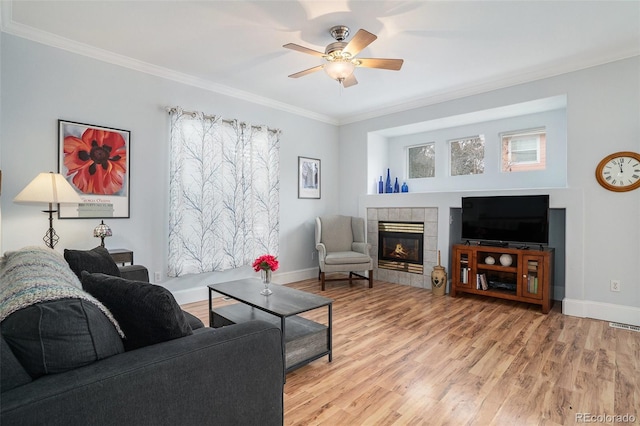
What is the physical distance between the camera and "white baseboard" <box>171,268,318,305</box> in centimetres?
384

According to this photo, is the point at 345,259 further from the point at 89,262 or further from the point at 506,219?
the point at 89,262

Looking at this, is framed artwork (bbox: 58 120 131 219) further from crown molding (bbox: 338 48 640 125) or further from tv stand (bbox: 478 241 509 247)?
tv stand (bbox: 478 241 509 247)

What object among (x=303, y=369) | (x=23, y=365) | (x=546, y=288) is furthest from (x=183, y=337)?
(x=546, y=288)

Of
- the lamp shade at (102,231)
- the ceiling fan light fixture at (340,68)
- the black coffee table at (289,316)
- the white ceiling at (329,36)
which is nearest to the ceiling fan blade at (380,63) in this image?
the ceiling fan light fixture at (340,68)

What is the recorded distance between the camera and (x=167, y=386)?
1.00 meters

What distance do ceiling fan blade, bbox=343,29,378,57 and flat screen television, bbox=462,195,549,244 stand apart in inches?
99.1

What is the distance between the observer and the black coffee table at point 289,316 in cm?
222

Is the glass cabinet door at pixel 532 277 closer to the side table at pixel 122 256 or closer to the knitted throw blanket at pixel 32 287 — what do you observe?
the knitted throw blanket at pixel 32 287

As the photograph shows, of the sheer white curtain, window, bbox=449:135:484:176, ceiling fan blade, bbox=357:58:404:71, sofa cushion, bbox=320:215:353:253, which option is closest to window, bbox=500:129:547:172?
window, bbox=449:135:484:176

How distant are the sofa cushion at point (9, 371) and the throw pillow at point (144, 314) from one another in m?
0.31

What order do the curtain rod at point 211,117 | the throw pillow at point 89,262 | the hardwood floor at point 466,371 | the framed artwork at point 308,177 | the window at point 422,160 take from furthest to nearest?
the window at point 422,160 < the framed artwork at point 308,177 < the curtain rod at point 211,117 < the throw pillow at point 89,262 < the hardwood floor at point 466,371

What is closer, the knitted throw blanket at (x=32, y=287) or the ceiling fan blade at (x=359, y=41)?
the knitted throw blanket at (x=32, y=287)

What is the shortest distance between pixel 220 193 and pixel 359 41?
2.46m

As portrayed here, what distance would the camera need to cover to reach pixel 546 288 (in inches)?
138
